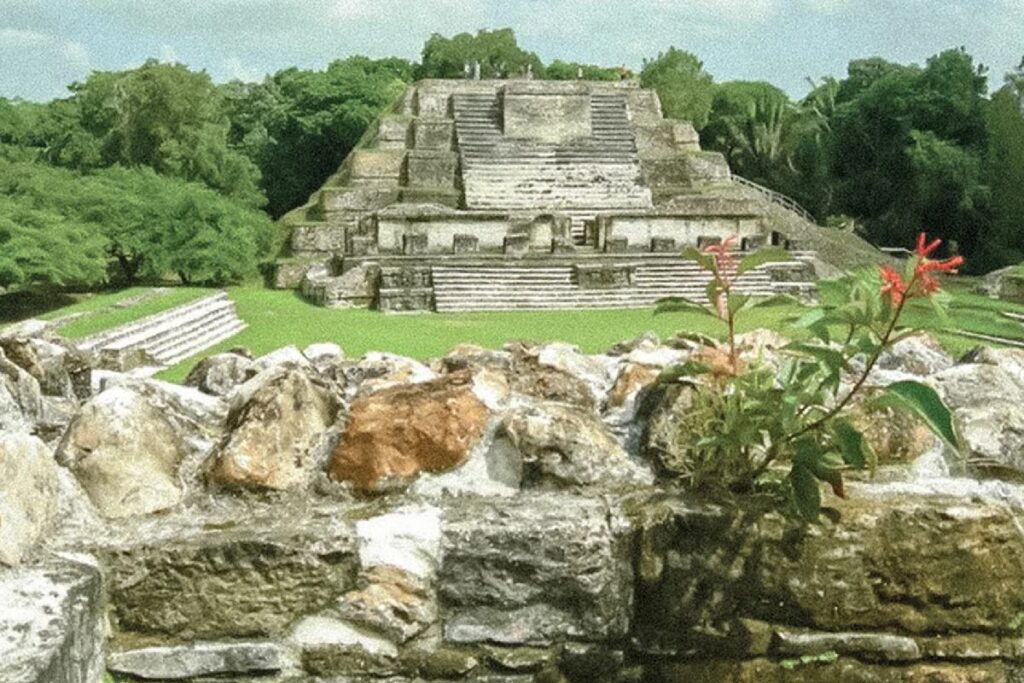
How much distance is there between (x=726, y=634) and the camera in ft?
6.17

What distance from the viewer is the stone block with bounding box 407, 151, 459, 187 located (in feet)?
95.8

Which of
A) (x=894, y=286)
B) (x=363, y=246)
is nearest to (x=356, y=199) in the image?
(x=363, y=246)

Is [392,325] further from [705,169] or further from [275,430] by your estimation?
[275,430]

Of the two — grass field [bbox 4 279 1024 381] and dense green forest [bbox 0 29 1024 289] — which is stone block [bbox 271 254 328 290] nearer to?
dense green forest [bbox 0 29 1024 289]

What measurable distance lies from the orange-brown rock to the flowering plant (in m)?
0.41

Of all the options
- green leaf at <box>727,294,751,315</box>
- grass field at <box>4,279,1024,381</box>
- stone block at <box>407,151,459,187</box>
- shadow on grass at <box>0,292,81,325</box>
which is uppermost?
stone block at <box>407,151,459,187</box>

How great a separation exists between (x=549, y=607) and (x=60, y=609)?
0.80 meters

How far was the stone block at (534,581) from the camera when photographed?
1876 mm

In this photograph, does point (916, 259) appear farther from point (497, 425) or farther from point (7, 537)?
point (7, 537)

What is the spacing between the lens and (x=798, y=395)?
72.5 inches

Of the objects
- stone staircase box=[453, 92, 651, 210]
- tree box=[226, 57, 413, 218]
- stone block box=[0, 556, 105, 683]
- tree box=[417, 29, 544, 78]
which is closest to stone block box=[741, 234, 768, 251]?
stone staircase box=[453, 92, 651, 210]

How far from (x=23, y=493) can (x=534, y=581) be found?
89 centimetres

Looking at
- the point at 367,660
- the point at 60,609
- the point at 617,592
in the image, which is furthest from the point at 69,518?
the point at 617,592

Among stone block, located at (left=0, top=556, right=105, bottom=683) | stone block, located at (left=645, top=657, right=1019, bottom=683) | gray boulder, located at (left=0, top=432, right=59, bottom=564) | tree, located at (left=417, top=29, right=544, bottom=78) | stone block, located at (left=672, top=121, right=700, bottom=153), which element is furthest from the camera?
tree, located at (left=417, top=29, right=544, bottom=78)
